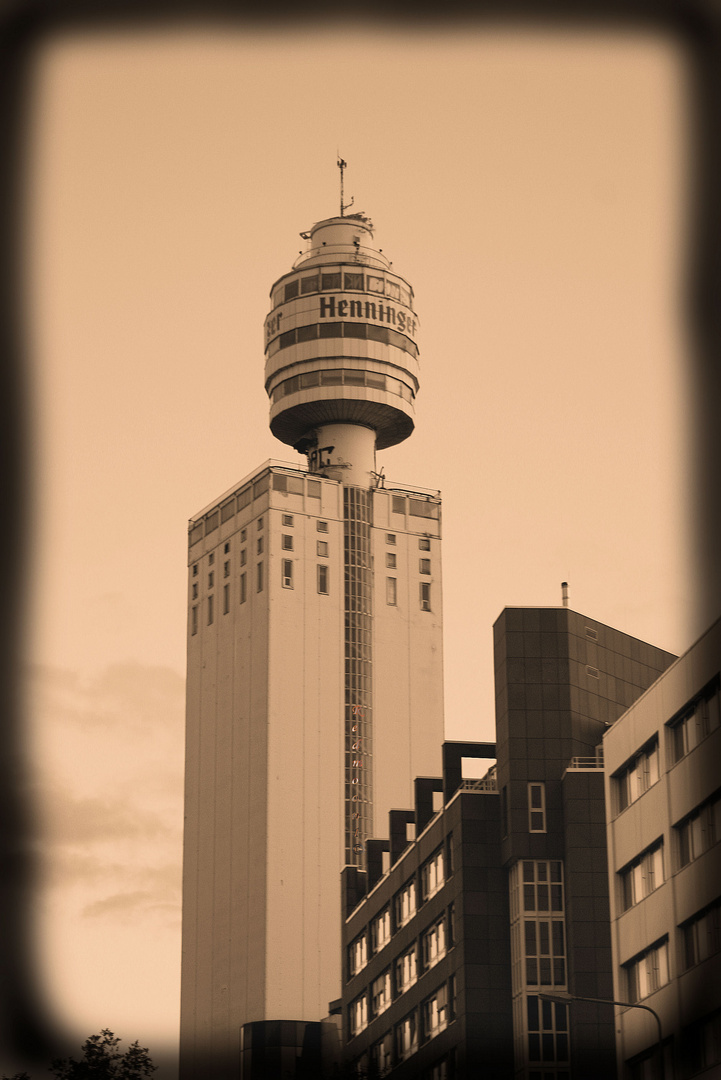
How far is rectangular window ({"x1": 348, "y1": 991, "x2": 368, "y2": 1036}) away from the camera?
60.6 metres

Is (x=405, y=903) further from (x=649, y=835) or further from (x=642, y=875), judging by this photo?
(x=649, y=835)

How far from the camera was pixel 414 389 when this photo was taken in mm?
111000

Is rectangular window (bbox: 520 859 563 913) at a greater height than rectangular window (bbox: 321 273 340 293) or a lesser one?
lesser

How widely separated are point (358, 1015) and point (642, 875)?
32.9 m

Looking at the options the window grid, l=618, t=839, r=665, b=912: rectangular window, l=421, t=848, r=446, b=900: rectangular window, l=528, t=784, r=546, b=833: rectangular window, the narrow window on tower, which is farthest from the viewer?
the narrow window on tower

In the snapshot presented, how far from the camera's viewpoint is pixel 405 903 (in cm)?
5831

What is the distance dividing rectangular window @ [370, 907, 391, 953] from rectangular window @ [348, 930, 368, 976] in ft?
2.78

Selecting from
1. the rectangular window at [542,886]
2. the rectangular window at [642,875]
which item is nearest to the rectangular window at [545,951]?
the rectangular window at [542,886]

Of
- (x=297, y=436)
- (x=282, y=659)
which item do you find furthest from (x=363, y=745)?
(x=297, y=436)

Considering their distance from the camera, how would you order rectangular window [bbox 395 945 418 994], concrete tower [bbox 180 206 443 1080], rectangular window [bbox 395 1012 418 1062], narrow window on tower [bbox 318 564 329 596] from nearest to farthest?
rectangular window [bbox 395 1012 418 1062], rectangular window [bbox 395 945 418 994], concrete tower [bbox 180 206 443 1080], narrow window on tower [bbox 318 564 329 596]

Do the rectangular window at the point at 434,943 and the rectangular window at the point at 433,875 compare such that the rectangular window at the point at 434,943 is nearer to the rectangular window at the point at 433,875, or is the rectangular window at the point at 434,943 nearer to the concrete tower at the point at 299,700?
the rectangular window at the point at 433,875

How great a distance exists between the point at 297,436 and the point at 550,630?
5747 centimetres

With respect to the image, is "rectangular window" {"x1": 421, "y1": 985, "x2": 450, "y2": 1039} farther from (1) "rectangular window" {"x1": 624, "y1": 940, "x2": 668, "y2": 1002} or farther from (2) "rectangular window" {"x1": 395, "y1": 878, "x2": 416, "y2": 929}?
(1) "rectangular window" {"x1": 624, "y1": 940, "x2": 668, "y2": 1002}

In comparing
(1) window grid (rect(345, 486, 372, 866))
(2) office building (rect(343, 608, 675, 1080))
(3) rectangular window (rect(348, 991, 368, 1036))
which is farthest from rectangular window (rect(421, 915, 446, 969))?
(1) window grid (rect(345, 486, 372, 866))
